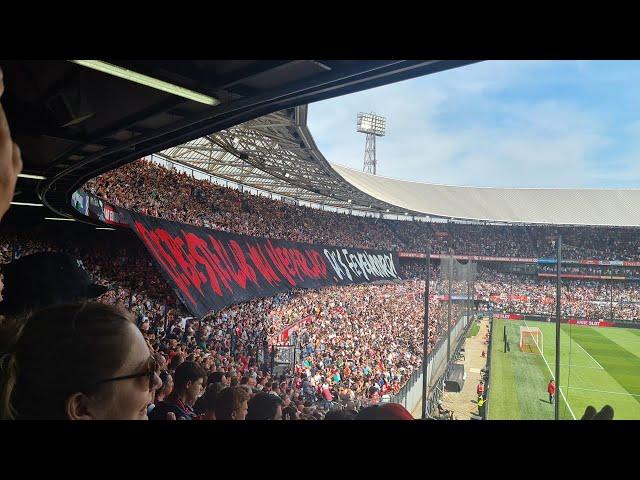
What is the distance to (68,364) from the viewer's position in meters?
1.46

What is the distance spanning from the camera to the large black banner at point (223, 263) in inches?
628

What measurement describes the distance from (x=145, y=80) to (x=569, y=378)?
70.1 ft

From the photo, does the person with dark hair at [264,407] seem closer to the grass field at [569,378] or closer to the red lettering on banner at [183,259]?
the grass field at [569,378]

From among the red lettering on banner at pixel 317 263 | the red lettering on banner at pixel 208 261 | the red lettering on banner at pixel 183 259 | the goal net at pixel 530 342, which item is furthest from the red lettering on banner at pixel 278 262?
the goal net at pixel 530 342

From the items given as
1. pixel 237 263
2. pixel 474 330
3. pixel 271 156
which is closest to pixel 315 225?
pixel 474 330

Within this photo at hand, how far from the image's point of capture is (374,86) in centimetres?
493

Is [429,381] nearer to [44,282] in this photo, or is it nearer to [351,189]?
[44,282]

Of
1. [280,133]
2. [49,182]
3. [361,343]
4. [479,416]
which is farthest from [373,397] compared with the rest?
[280,133]

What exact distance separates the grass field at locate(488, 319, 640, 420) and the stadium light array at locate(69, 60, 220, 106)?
33.2 ft

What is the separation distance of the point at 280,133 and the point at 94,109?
15.1m

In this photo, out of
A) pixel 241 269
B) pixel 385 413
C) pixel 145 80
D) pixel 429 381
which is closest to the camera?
pixel 385 413

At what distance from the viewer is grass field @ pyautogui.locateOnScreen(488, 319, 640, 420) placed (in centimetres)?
1555

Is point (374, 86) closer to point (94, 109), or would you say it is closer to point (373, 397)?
point (94, 109)
